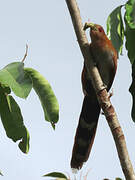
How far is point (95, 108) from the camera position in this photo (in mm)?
4250

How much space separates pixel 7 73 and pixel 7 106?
17.3 inches

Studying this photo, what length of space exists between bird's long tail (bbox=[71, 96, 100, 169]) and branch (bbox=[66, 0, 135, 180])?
3.92 ft

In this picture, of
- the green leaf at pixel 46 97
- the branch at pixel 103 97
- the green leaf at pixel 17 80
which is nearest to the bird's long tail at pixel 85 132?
the green leaf at pixel 46 97

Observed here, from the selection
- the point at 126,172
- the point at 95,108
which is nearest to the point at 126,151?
the point at 126,172

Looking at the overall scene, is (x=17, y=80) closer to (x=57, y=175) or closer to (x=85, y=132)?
(x=57, y=175)

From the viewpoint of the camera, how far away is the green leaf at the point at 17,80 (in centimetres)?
222

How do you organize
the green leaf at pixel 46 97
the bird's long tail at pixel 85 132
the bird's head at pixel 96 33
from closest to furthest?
the green leaf at pixel 46 97
the bird's long tail at pixel 85 132
the bird's head at pixel 96 33

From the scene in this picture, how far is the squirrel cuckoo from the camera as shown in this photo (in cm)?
352

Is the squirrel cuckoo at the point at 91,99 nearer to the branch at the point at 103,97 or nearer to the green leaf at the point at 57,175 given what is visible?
the green leaf at the point at 57,175

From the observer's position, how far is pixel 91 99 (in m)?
4.30

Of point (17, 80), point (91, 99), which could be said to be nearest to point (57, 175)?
point (17, 80)

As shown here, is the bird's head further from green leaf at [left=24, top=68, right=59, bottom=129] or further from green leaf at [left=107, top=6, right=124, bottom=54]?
green leaf at [left=24, top=68, right=59, bottom=129]

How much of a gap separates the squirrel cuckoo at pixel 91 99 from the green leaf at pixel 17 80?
116cm

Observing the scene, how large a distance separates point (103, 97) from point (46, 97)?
0.56 metres
